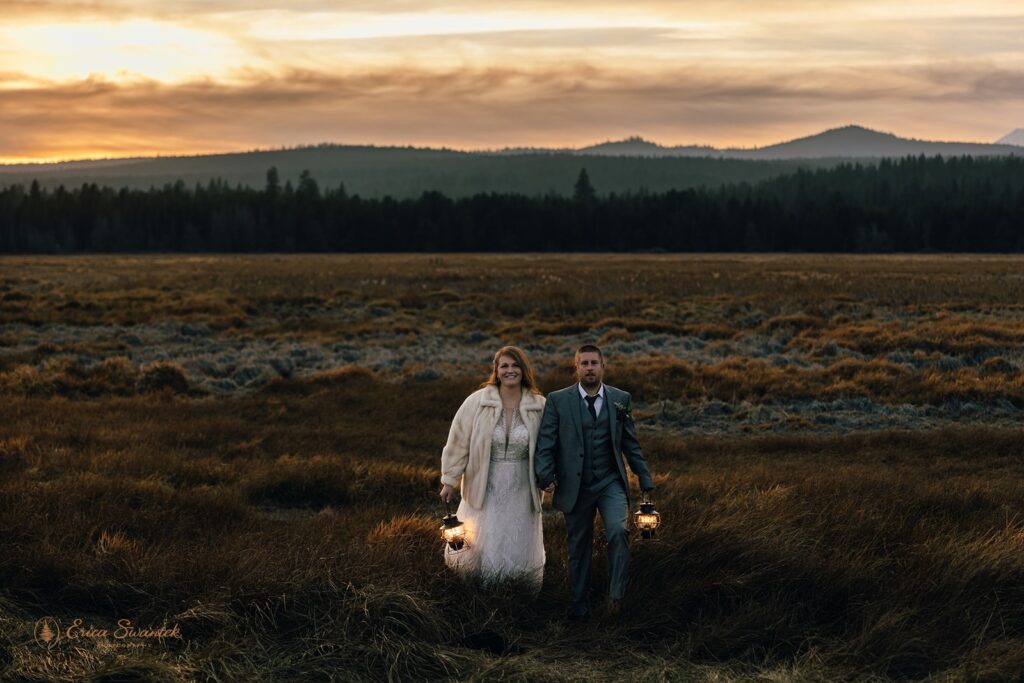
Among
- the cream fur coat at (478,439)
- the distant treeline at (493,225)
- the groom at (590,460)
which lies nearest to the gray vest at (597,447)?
the groom at (590,460)

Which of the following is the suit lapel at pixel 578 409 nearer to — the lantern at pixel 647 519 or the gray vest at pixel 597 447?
the gray vest at pixel 597 447

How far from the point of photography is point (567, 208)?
425 feet

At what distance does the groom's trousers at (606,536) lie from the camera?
7012 millimetres

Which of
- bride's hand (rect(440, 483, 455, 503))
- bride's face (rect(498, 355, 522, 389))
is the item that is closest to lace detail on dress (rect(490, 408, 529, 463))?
bride's face (rect(498, 355, 522, 389))

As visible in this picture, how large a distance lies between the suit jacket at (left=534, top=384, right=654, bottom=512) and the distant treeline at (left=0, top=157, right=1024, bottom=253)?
376 feet

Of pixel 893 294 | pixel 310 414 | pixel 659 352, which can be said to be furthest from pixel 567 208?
pixel 310 414

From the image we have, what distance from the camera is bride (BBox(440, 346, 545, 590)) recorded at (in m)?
7.10

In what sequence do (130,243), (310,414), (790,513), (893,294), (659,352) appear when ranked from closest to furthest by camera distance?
(790,513), (310,414), (659,352), (893,294), (130,243)

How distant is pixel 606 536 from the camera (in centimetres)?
709

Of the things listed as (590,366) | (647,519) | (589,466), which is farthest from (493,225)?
(647,519)

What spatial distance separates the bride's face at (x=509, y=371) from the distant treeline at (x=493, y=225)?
11466 cm

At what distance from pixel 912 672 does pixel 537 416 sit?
2864mm

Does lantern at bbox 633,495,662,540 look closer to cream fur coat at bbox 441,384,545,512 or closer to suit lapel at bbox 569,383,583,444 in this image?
suit lapel at bbox 569,383,583,444

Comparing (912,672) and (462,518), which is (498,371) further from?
(912,672)
